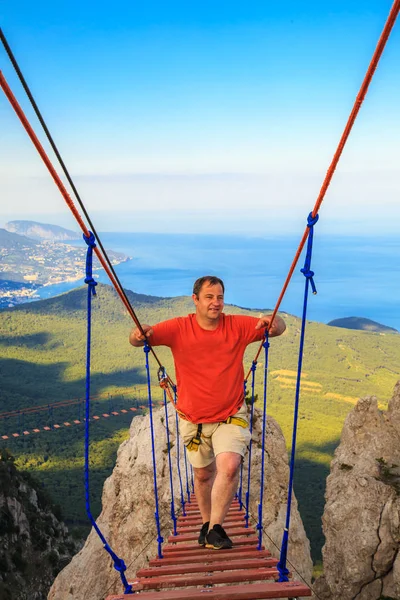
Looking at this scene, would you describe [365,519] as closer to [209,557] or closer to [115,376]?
[209,557]

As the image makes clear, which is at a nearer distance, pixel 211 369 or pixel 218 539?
pixel 218 539

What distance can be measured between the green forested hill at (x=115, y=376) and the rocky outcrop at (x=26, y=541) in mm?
6481

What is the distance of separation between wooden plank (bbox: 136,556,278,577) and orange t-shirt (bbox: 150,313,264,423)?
0.94 m

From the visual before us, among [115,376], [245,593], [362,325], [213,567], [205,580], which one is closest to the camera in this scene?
[245,593]

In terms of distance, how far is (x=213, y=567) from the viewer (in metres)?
3.23

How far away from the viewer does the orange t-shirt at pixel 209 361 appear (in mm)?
3703

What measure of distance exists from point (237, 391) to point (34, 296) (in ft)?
609

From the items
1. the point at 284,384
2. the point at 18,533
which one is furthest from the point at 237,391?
the point at 284,384

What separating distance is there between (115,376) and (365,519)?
6975cm

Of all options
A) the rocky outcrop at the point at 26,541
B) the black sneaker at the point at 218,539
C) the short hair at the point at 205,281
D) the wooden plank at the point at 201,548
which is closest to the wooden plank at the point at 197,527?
the wooden plank at the point at 201,548

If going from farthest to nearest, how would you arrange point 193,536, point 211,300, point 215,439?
1. point 193,536
2. point 215,439
3. point 211,300

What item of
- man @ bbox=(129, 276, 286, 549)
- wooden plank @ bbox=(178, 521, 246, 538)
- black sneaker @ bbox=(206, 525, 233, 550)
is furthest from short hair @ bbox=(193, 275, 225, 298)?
wooden plank @ bbox=(178, 521, 246, 538)

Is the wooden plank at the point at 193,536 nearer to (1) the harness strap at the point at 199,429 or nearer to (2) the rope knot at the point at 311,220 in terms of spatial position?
(1) the harness strap at the point at 199,429

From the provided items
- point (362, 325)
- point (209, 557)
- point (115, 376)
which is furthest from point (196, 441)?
point (362, 325)
